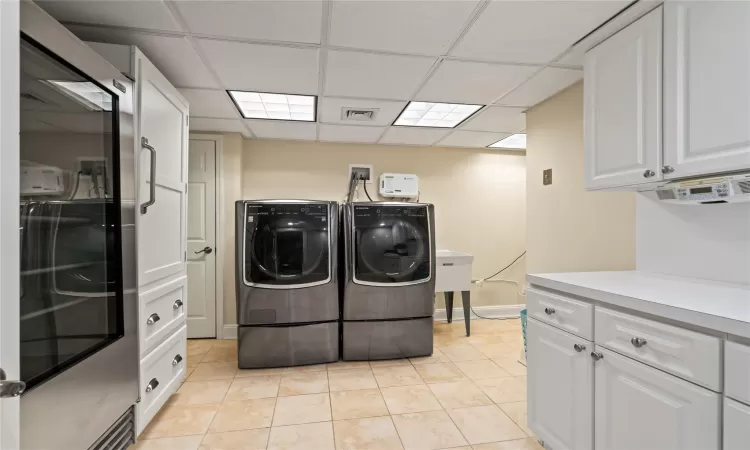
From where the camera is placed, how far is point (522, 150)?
3.72 metres

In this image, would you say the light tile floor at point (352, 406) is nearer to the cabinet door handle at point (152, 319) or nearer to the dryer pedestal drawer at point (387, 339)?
the dryer pedestal drawer at point (387, 339)

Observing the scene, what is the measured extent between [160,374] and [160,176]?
1.07 meters

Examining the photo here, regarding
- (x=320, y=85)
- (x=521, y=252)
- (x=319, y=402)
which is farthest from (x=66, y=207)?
(x=521, y=252)

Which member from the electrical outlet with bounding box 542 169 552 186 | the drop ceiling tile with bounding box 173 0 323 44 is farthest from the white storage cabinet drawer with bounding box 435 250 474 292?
the drop ceiling tile with bounding box 173 0 323 44

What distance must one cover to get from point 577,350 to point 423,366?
1428 millimetres

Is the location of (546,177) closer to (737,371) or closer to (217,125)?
(737,371)

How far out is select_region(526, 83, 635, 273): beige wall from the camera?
70.0 inches

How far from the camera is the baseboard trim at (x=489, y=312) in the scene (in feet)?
11.9

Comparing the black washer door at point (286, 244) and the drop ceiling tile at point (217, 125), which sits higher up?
the drop ceiling tile at point (217, 125)

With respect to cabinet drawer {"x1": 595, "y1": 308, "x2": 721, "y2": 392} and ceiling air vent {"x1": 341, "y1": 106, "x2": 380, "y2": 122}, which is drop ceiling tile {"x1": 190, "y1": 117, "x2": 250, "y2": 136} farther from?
cabinet drawer {"x1": 595, "y1": 308, "x2": 721, "y2": 392}

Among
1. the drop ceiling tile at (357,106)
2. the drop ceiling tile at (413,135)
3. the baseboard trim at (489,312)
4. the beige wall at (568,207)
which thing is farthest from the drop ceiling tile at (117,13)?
the baseboard trim at (489,312)

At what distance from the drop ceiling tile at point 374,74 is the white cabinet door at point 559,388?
59.4 inches
